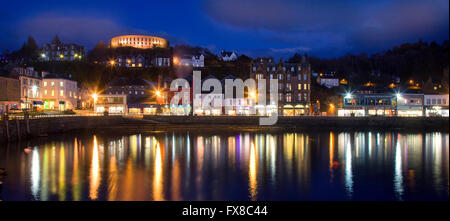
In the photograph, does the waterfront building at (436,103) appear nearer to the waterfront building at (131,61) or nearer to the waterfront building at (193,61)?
the waterfront building at (193,61)

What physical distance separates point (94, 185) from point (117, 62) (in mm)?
78397

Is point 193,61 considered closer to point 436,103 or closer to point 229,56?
point 229,56

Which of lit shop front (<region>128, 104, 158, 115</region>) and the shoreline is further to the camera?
lit shop front (<region>128, 104, 158, 115</region>)

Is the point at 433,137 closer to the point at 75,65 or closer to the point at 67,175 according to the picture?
the point at 67,175

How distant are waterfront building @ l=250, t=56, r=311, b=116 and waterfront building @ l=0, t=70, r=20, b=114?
119 feet

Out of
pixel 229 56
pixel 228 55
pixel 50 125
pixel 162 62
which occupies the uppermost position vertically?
pixel 228 55

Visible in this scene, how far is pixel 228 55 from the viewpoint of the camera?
326ft

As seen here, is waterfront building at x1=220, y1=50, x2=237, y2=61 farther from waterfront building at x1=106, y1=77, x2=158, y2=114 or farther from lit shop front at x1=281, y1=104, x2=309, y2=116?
lit shop front at x1=281, y1=104, x2=309, y2=116

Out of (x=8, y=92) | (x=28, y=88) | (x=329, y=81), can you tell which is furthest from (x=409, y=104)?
(x=28, y=88)

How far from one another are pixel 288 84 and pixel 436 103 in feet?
83.1

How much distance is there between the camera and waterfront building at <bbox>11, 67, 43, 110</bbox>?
47500mm

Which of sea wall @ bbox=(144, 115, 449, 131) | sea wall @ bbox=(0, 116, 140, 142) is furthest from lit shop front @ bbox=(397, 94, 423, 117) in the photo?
sea wall @ bbox=(0, 116, 140, 142)

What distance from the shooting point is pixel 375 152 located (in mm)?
28484
